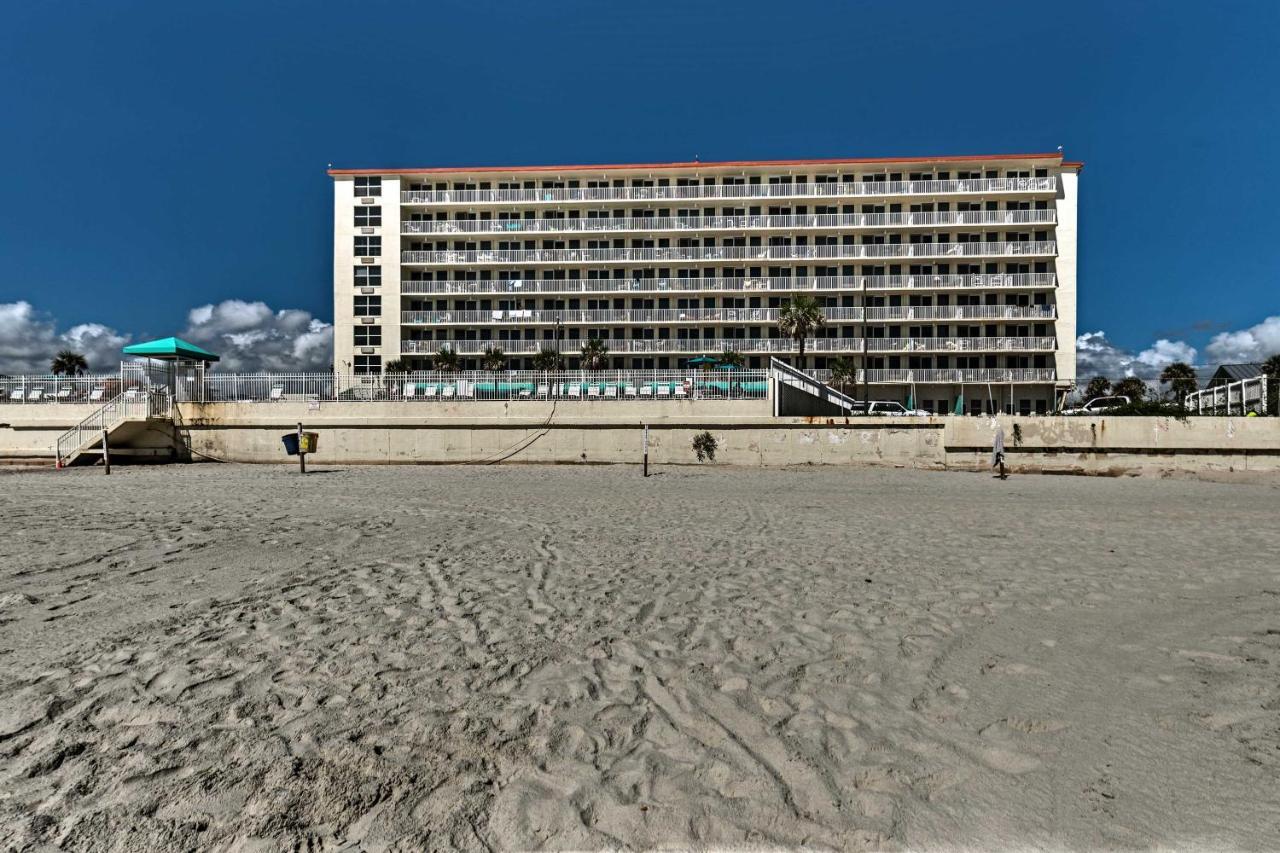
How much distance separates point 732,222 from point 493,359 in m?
22.2

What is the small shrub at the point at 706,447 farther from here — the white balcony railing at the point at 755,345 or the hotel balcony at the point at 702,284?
the hotel balcony at the point at 702,284

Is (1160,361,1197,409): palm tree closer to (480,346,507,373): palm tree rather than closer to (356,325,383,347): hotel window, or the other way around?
(480,346,507,373): palm tree

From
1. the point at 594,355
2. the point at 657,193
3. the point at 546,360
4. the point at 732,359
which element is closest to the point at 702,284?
the point at 657,193

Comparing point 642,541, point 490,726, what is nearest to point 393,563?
point 642,541

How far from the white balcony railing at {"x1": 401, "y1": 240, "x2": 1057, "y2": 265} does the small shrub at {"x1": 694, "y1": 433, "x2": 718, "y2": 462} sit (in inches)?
1517

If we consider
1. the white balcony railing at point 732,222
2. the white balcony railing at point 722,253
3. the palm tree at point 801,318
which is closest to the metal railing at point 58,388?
the white balcony railing at point 722,253

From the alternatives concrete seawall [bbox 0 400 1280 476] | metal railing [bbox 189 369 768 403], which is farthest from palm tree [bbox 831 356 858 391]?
metal railing [bbox 189 369 768 403]

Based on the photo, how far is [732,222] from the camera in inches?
2280

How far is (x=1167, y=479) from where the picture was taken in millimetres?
19688

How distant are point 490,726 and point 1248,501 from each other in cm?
1646

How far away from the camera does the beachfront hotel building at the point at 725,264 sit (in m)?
56.5

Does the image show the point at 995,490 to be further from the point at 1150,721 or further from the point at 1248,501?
the point at 1150,721

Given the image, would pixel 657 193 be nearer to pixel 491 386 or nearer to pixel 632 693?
pixel 491 386

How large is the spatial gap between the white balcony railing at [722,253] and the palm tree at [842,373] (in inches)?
381
